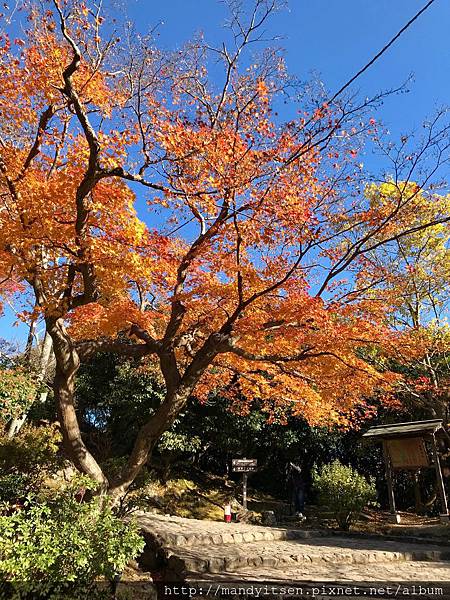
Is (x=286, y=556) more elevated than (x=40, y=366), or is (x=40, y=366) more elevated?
(x=40, y=366)

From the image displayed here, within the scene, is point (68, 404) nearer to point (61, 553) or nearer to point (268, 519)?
point (61, 553)

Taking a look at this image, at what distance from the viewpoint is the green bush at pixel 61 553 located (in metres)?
4.17

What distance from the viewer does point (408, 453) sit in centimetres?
1271

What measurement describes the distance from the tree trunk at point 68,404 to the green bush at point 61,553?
245cm

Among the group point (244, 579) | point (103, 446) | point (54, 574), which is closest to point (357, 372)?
point (244, 579)

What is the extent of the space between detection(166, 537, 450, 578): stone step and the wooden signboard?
3377mm

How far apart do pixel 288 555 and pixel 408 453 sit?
6966 millimetres

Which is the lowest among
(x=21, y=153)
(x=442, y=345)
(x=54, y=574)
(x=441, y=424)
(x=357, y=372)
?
(x=54, y=574)

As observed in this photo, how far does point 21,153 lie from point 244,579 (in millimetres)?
8841

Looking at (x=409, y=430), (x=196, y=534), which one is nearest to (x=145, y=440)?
(x=196, y=534)

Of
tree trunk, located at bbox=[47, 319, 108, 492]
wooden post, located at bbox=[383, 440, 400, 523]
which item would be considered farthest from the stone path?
wooden post, located at bbox=[383, 440, 400, 523]

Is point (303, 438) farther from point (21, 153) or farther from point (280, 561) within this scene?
point (21, 153)

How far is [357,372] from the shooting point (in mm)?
9969

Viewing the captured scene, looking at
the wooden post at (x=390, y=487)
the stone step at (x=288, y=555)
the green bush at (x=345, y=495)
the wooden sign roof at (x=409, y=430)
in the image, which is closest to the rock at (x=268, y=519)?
the green bush at (x=345, y=495)
